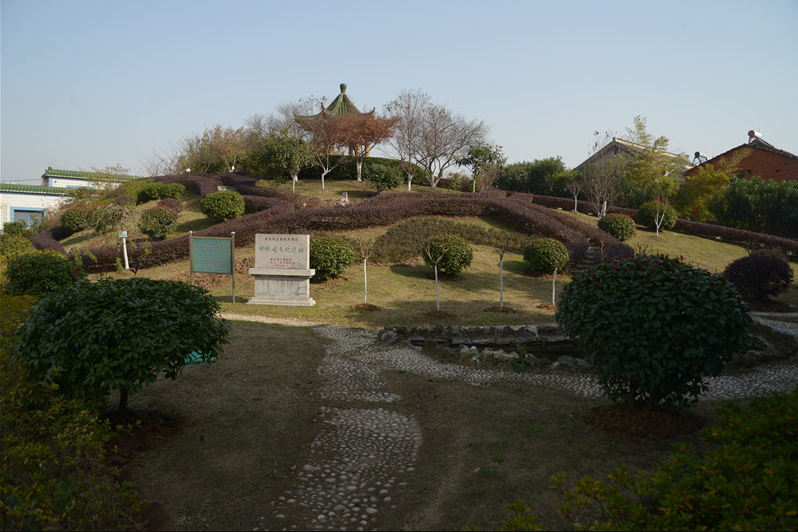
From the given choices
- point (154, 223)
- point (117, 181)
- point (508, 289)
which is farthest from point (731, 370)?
point (117, 181)

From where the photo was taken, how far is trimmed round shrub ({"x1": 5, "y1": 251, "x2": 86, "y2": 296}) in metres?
11.6

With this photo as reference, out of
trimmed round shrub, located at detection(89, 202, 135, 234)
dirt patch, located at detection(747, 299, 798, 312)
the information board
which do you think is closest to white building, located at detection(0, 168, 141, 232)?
trimmed round shrub, located at detection(89, 202, 135, 234)

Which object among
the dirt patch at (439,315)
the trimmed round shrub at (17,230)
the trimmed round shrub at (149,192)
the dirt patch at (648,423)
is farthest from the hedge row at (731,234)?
the trimmed round shrub at (17,230)

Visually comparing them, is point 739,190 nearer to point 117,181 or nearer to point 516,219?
point 516,219

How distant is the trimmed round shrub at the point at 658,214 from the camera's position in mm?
23953

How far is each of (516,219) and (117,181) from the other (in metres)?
25.9

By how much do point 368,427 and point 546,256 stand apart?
11.3m

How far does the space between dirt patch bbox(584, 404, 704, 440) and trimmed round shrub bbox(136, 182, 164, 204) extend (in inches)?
1123

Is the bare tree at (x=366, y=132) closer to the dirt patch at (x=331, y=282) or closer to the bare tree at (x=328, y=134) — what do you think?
the bare tree at (x=328, y=134)

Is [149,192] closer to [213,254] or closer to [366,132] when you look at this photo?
[366,132]

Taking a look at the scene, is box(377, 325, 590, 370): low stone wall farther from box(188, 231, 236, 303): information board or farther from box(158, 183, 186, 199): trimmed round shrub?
box(158, 183, 186, 199): trimmed round shrub

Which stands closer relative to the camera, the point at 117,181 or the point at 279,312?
the point at 279,312

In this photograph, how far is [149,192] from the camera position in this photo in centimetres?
2878

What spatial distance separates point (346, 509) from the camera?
158 inches
